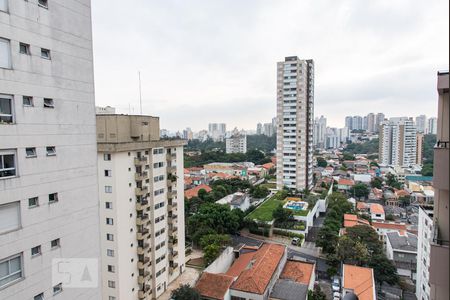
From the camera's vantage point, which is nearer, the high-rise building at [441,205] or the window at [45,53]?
the high-rise building at [441,205]

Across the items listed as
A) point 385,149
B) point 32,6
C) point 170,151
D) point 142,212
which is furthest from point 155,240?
point 385,149

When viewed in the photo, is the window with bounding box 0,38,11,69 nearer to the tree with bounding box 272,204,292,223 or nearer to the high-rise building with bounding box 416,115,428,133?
the tree with bounding box 272,204,292,223

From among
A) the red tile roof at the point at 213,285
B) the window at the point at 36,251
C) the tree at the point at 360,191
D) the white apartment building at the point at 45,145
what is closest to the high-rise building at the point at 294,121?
the tree at the point at 360,191

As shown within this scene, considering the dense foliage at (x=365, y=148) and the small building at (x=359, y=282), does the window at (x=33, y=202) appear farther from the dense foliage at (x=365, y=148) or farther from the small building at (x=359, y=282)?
the dense foliage at (x=365, y=148)

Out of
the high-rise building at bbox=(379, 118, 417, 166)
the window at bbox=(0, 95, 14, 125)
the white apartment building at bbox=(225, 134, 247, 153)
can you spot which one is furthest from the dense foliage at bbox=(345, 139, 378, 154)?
the window at bbox=(0, 95, 14, 125)

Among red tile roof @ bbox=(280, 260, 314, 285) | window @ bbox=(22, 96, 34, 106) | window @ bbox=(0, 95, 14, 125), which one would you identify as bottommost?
red tile roof @ bbox=(280, 260, 314, 285)

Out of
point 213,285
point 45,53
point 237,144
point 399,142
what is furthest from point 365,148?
point 45,53

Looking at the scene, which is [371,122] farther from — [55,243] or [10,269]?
[10,269]
